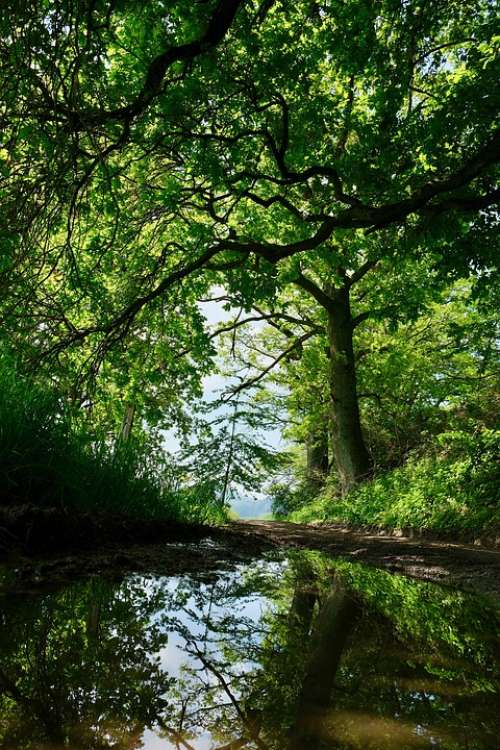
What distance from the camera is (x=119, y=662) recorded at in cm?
136

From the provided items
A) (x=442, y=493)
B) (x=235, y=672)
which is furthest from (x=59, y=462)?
(x=442, y=493)

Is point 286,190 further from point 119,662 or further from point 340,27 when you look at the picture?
point 119,662

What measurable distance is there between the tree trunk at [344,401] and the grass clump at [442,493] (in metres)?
0.90

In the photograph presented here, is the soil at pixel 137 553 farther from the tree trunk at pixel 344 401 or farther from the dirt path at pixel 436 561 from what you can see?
the tree trunk at pixel 344 401

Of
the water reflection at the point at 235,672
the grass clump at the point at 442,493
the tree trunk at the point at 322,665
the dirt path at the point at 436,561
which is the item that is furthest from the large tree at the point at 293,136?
the tree trunk at the point at 322,665

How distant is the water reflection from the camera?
3.30ft

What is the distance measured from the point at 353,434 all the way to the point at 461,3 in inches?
381

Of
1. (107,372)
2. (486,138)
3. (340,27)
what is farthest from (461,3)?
(107,372)

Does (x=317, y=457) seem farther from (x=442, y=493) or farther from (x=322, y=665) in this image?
(x=322, y=665)

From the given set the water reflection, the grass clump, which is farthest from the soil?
the grass clump

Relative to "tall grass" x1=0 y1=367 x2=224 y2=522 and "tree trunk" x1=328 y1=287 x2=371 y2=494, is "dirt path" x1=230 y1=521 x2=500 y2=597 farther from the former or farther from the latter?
"tree trunk" x1=328 y1=287 x2=371 y2=494

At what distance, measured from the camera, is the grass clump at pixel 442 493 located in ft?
23.4

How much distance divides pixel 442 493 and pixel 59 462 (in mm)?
6822

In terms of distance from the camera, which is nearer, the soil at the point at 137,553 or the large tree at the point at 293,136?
the soil at the point at 137,553
